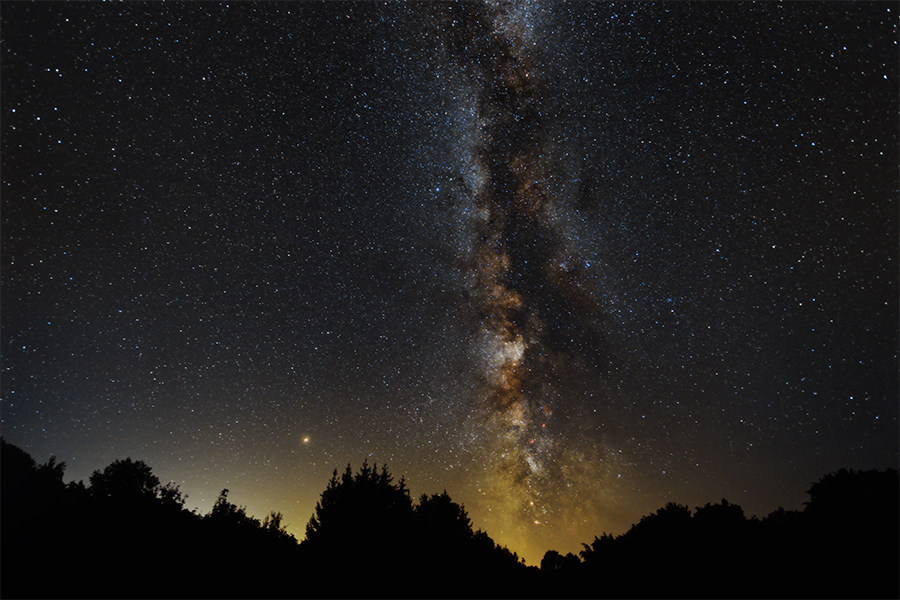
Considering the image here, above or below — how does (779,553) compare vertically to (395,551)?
above

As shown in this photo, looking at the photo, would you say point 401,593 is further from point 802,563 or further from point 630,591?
point 802,563

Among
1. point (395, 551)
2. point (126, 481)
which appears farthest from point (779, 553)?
point (126, 481)

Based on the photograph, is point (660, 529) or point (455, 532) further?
point (455, 532)

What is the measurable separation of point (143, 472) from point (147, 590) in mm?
16997

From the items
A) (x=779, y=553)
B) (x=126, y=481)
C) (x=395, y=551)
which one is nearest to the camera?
(x=779, y=553)

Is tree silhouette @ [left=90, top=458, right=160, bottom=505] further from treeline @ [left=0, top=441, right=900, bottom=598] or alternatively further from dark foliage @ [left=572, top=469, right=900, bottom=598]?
dark foliage @ [left=572, top=469, right=900, bottom=598]

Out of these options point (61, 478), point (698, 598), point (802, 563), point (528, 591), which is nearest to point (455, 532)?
point (528, 591)

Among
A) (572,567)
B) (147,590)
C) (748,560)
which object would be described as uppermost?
(748,560)

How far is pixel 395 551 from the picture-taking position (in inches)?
→ 545

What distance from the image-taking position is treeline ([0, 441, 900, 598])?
25.2ft

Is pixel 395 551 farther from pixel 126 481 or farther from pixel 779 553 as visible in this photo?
pixel 126 481

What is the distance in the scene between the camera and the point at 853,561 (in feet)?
23.0

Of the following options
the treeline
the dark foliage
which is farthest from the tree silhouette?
the dark foliage

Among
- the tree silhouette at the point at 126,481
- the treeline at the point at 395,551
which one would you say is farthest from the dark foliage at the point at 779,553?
the tree silhouette at the point at 126,481
